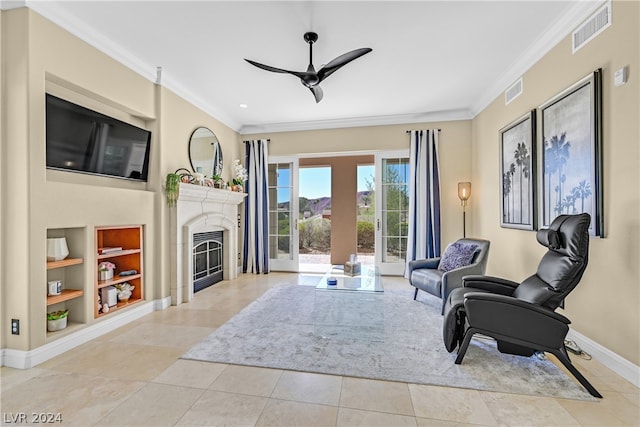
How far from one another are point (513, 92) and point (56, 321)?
548 centimetres

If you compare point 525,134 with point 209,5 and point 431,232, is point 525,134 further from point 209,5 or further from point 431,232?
point 209,5

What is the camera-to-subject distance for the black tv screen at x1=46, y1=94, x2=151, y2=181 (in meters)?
2.54

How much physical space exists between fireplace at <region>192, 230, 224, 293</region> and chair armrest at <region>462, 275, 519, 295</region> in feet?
12.0

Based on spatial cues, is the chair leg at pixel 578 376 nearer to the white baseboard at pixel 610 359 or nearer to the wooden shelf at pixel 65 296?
the white baseboard at pixel 610 359

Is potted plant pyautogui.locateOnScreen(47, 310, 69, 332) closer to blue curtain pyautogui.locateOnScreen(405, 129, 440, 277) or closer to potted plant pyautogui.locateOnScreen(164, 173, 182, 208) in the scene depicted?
potted plant pyautogui.locateOnScreen(164, 173, 182, 208)

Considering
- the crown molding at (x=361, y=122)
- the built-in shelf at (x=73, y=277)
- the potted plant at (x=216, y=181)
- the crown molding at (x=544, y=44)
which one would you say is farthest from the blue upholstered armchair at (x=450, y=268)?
the built-in shelf at (x=73, y=277)

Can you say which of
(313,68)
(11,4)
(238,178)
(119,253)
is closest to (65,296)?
(119,253)

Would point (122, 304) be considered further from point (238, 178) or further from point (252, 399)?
point (238, 178)

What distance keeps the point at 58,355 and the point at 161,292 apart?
A: 1235 mm

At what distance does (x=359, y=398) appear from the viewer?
1898 millimetres

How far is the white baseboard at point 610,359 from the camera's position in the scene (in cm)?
201

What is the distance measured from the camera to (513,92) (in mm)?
3621

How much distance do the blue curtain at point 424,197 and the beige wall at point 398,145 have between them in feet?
0.59

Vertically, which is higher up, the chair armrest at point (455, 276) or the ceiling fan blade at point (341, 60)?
the ceiling fan blade at point (341, 60)
